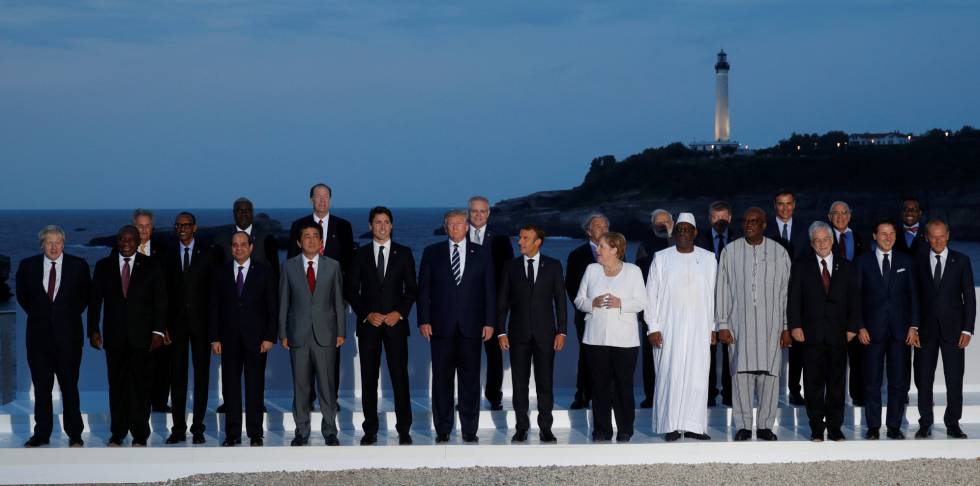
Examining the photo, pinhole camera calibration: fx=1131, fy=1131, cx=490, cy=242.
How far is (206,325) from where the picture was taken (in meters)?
7.46

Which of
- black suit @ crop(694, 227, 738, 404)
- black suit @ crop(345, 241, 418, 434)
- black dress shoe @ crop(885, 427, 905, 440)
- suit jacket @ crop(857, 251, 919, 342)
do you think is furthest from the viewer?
black suit @ crop(694, 227, 738, 404)

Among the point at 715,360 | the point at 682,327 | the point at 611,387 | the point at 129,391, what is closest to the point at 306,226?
the point at 129,391

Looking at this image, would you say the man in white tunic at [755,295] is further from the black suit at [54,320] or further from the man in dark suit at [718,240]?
the black suit at [54,320]

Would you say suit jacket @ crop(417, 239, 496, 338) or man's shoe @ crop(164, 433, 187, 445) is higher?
suit jacket @ crop(417, 239, 496, 338)

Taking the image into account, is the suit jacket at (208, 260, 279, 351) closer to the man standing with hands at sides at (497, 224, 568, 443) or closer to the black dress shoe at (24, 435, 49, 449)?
the black dress shoe at (24, 435, 49, 449)

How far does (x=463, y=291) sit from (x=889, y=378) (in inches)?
115

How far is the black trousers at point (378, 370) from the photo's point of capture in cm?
735

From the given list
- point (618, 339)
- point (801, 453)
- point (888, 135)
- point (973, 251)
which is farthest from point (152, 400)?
point (888, 135)

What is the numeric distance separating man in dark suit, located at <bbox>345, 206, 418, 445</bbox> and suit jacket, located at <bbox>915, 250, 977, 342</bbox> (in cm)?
334

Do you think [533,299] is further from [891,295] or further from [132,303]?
[132,303]

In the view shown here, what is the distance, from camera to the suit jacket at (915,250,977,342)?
24.2 feet

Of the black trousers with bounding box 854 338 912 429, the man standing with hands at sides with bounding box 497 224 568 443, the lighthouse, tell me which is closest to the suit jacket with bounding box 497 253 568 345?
the man standing with hands at sides with bounding box 497 224 568 443

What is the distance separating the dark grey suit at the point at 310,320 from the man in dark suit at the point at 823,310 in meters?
2.96

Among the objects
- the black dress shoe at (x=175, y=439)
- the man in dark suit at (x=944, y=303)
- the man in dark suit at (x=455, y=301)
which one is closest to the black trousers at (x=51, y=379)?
the black dress shoe at (x=175, y=439)
